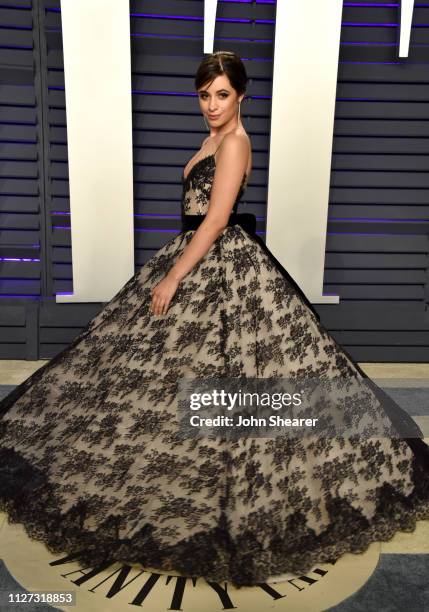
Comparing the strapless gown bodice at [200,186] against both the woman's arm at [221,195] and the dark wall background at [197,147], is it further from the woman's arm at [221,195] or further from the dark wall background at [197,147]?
the dark wall background at [197,147]

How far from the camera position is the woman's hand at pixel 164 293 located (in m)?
2.06

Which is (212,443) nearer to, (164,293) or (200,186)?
(164,293)

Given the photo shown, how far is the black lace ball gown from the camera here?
1.75 m

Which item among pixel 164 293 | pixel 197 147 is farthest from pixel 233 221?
pixel 197 147

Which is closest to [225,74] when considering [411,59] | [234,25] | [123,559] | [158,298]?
[158,298]

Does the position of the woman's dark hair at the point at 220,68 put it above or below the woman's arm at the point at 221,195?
above

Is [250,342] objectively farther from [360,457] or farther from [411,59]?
[411,59]

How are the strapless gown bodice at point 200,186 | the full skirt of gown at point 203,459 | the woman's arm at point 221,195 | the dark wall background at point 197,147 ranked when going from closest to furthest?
the full skirt of gown at point 203,459, the woman's arm at point 221,195, the strapless gown bodice at point 200,186, the dark wall background at point 197,147

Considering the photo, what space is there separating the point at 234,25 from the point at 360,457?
290 centimetres

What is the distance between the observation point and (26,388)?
7.95 feet

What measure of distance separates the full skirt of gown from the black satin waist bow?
1.5 inches

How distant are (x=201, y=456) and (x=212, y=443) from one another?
0.19 ft

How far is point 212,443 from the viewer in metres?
1.93

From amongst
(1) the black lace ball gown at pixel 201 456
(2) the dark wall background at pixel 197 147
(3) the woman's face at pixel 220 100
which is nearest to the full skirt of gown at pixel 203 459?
(1) the black lace ball gown at pixel 201 456
